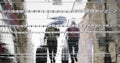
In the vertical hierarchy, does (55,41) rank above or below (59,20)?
below

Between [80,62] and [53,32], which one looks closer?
[53,32]

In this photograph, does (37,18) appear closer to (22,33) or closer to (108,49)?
(22,33)

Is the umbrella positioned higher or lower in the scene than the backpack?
higher

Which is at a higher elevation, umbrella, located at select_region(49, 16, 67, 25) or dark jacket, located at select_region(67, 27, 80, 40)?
umbrella, located at select_region(49, 16, 67, 25)

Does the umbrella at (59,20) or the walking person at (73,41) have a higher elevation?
the umbrella at (59,20)

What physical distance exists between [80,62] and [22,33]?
1.08ft

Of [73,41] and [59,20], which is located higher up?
[59,20]

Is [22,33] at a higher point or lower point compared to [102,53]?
higher

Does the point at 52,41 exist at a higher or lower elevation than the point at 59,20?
lower

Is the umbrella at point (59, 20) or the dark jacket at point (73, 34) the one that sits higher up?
the umbrella at point (59, 20)

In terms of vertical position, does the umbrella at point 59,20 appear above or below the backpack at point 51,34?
above

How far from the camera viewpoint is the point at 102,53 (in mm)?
1102

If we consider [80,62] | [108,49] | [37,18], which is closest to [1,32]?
[37,18]

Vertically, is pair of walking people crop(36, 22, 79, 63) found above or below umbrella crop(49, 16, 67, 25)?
below
